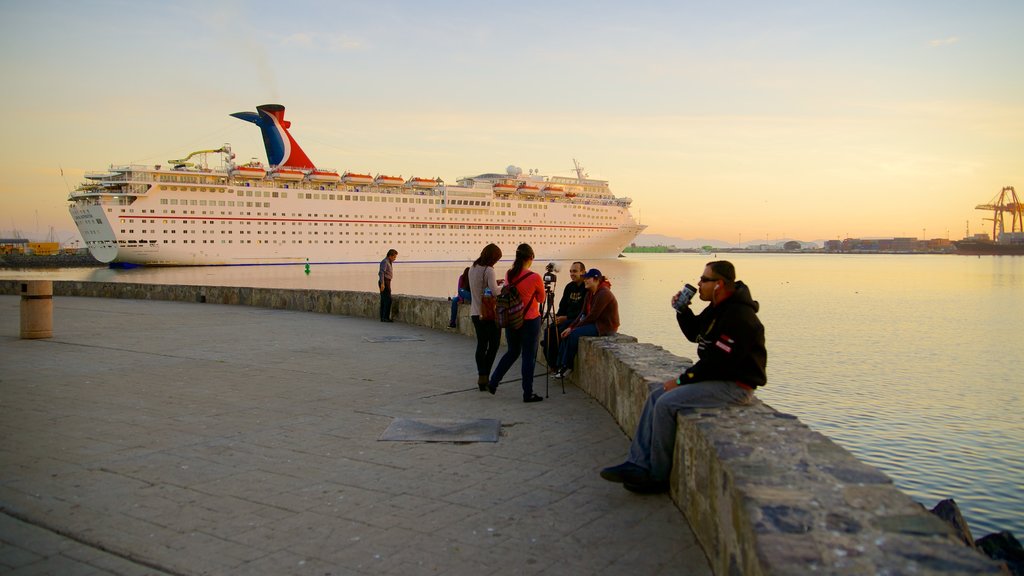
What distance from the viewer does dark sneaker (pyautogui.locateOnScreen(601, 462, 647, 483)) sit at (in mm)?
3436

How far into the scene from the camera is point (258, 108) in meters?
70.9

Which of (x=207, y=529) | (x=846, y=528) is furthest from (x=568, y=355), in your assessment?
(x=846, y=528)

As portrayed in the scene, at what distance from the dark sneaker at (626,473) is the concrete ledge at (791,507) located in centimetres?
16

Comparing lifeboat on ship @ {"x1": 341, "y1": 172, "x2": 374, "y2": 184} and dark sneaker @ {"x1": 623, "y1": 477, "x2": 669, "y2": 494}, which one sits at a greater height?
lifeboat on ship @ {"x1": 341, "y1": 172, "x2": 374, "y2": 184}

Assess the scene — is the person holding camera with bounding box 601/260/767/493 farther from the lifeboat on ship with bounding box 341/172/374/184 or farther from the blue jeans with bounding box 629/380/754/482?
the lifeboat on ship with bounding box 341/172/374/184

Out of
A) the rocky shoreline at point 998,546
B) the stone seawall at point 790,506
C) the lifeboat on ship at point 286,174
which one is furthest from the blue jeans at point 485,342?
the lifeboat on ship at point 286,174

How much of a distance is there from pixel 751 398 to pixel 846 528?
1.53 metres

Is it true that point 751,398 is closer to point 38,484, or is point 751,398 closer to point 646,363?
point 646,363

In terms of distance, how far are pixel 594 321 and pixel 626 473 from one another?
2.97 meters

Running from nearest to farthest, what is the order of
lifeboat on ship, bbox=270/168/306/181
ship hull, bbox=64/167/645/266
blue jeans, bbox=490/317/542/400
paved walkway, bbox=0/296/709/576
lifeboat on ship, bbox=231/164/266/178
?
1. paved walkway, bbox=0/296/709/576
2. blue jeans, bbox=490/317/542/400
3. ship hull, bbox=64/167/645/266
4. lifeboat on ship, bbox=231/164/266/178
5. lifeboat on ship, bbox=270/168/306/181

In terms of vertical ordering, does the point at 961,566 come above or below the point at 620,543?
above

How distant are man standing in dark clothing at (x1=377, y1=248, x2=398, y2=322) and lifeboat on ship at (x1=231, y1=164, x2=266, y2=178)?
57671 millimetres

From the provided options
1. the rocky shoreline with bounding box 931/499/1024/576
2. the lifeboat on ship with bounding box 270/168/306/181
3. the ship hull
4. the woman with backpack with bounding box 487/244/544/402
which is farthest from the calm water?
the lifeboat on ship with bounding box 270/168/306/181

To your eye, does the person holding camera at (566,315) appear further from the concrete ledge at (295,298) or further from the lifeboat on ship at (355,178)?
the lifeboat on ship at (355,178)
